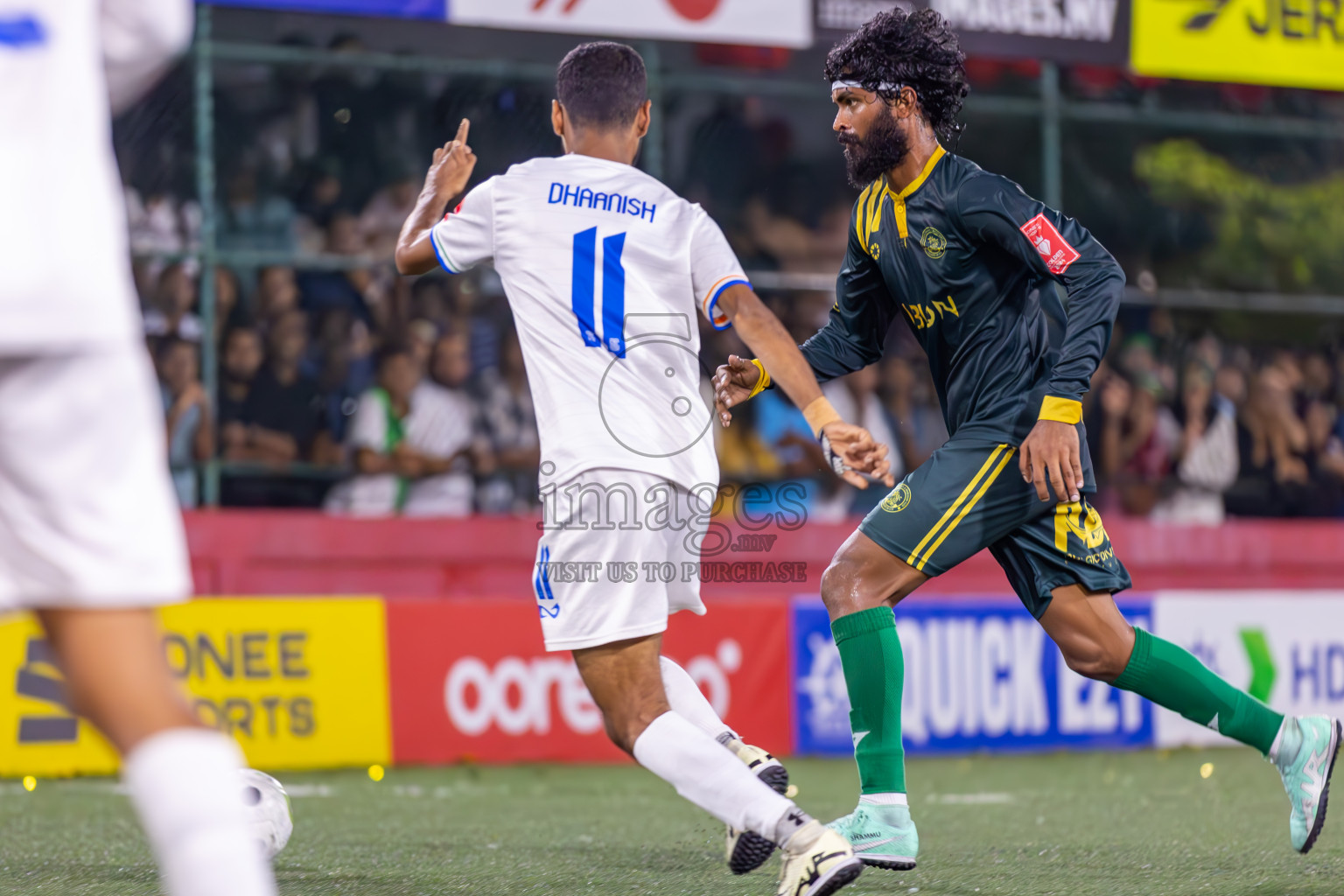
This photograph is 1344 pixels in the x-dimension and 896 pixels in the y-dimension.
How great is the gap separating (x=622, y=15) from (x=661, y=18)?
22 cm

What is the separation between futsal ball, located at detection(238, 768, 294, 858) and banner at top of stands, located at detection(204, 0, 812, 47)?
545 cm

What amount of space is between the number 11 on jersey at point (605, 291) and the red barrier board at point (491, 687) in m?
4.18

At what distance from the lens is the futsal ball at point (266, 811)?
385 centimetres

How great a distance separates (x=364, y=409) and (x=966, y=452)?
17.5ft

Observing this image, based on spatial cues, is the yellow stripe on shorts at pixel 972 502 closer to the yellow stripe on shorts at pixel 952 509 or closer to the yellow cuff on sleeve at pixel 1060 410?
the yellow stripe on shorts at pixel 952 509

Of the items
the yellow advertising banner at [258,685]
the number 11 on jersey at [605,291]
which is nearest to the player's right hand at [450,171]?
the number 11 on jersey at [605,291]

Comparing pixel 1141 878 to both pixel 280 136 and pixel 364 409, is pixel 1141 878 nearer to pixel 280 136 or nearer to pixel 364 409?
pixel 364 409

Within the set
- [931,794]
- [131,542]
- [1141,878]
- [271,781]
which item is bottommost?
[931,794]

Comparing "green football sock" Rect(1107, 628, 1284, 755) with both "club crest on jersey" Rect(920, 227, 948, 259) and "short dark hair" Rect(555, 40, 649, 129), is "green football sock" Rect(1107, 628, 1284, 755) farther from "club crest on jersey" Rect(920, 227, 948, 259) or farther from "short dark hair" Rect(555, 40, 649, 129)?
"short dark hair" Rect(555, 40, 649, 129)

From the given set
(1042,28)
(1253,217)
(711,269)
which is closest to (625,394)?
(711,269)

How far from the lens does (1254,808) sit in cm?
587

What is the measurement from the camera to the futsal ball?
3854 millimetres

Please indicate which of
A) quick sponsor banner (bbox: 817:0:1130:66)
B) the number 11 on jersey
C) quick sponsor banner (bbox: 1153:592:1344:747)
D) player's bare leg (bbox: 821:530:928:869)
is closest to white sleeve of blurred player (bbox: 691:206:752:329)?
the number 11 on jersey

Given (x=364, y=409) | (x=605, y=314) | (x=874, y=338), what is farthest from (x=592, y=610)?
(x=364, y=409)
